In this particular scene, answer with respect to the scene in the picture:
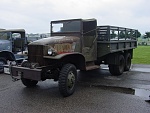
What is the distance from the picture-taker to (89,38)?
7.46m

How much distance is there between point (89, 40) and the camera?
7.47 metres

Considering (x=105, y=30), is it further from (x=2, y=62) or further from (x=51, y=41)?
(x=2, y=62)

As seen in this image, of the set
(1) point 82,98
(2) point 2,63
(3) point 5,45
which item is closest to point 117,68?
(1) point 82,98

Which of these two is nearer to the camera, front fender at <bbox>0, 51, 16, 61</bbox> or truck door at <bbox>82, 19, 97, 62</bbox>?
truck door at <bbox>82, 19, 97, 62</bbox>

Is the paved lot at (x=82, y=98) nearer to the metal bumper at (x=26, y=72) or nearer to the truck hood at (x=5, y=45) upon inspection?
the metal bumper at (x=26, y=72)

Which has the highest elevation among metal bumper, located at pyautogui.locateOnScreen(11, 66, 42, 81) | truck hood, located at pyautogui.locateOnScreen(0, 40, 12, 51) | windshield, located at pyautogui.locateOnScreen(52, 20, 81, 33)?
windshield, located at pyautogui.locateOnScreen(52, 20, 81, 33)

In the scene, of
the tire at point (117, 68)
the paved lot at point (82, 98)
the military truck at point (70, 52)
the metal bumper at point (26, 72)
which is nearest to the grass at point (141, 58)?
the military truck at point (70, 52)

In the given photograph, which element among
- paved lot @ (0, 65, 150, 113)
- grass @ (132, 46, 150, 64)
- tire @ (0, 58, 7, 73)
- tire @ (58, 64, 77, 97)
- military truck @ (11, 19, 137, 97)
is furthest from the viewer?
grass @ (132, 46, 150, 64)

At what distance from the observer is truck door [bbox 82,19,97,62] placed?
280 inches

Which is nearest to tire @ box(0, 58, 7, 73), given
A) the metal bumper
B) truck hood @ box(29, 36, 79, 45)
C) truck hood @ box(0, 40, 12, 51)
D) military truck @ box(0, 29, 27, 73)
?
military truck @ box(0, 29, 27, 73)

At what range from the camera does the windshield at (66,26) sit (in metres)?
6.99

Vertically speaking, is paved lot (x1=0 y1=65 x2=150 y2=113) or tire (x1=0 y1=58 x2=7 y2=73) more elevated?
tire (x1=0 y1=58 x2=7 y2=73)

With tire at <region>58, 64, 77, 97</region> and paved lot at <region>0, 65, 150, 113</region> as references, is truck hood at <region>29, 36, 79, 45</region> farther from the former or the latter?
paved lot at <region>0, 65, 150, 113</region>

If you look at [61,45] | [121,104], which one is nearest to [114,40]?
[61,45]
